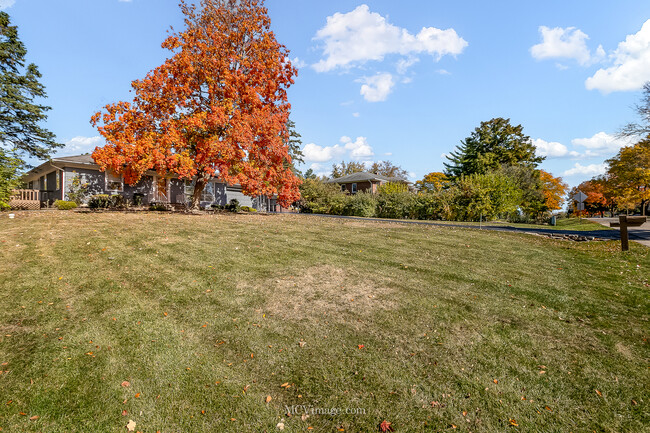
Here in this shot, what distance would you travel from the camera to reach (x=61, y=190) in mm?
21562

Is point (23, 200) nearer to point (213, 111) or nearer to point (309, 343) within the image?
point (213, 111)

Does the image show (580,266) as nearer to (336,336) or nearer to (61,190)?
(336,336)

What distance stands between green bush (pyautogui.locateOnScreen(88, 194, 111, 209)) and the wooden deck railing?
3847 millimetres

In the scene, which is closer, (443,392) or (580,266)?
(443,392)

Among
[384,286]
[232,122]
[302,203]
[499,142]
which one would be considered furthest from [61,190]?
[499,142]

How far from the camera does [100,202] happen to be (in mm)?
19703

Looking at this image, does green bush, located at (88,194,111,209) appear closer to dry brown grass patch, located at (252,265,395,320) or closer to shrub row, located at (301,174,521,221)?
dry brown grass patch, located at (252,265,395,320)

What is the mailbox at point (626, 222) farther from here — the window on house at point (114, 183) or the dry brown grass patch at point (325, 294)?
the window on house at point (114, 183)

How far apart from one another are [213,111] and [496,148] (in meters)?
38.8

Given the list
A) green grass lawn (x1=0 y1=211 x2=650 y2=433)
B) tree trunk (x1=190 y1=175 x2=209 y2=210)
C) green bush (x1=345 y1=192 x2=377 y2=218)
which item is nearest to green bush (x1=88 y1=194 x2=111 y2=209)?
tree trunk (x1=190 y1=175 x2=209 y2=210)

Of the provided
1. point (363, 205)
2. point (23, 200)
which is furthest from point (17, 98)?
point (363, 205)

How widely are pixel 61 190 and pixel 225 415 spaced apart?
2638cm

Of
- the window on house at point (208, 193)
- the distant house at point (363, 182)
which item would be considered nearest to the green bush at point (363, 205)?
the window on house at point (208, 193)

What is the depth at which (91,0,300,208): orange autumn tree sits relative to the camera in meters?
16.0
